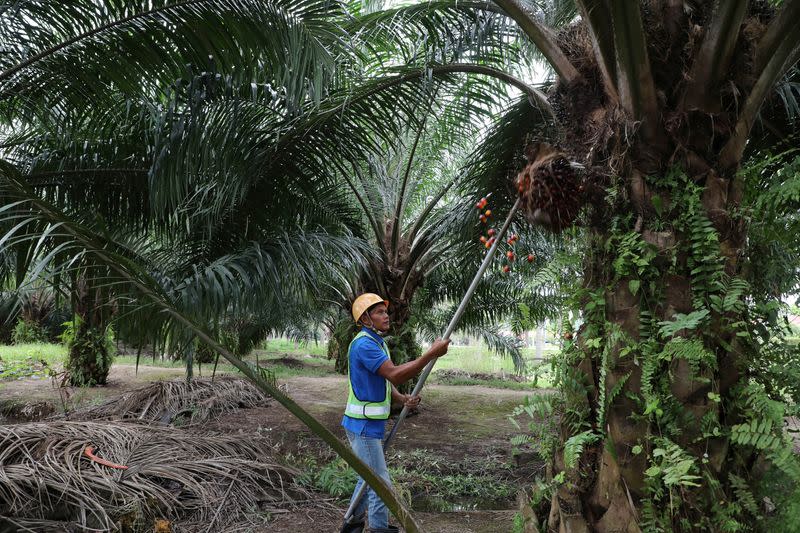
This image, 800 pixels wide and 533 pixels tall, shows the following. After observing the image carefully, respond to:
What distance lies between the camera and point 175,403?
777cm

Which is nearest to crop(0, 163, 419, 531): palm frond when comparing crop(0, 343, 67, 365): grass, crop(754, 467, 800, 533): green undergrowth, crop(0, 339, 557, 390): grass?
crop(754, 467, 800, 533): green undergrowth

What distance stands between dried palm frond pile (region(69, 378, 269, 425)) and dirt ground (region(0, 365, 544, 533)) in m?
0.21

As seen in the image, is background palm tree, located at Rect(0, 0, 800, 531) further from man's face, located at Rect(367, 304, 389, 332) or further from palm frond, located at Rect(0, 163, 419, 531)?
man's face, located at Rect(367, 304, 389, 332)

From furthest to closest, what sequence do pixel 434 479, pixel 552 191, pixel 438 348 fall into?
pixel 434 479
pixel 438 348
pixel 552 191

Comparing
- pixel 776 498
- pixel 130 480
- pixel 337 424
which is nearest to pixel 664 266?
pixel 776 498

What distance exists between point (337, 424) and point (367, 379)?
4.30 meters

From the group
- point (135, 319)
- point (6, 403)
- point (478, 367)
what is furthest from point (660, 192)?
point (478, 367)

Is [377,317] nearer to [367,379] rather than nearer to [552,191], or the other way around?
[367,379]

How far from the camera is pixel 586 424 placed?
2.63 metres

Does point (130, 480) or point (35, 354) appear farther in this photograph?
point (35, 354)

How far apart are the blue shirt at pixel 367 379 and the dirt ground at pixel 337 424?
1.09 meters

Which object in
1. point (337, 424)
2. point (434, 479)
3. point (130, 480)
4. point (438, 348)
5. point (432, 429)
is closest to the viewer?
point (438, 348)

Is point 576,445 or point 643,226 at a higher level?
point 643,226

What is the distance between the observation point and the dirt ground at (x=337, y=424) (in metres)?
4.56
